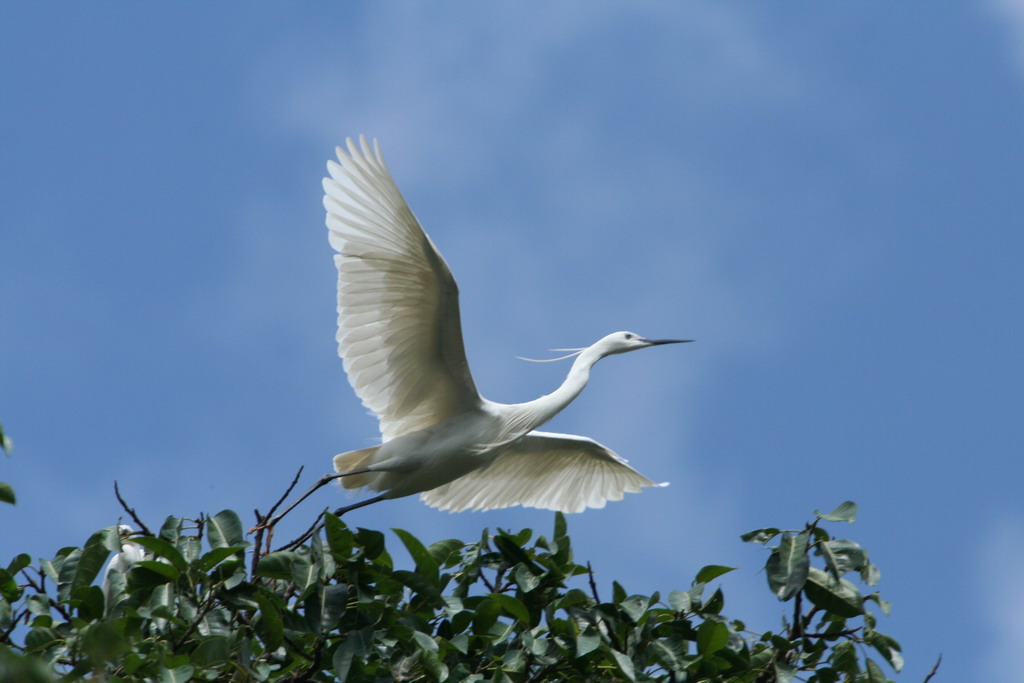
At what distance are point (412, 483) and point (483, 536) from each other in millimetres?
2161

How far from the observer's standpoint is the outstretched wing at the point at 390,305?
6.11 metres

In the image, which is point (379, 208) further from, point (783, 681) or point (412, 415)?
point (783, 681)

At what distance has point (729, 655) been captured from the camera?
444 cm

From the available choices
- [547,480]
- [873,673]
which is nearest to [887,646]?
[873,673]

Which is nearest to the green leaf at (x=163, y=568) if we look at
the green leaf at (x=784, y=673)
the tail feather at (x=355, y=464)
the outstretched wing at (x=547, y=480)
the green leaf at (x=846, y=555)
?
the green leaf at (x=784, y=673)

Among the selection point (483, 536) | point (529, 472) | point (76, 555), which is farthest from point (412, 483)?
point (76, 555)

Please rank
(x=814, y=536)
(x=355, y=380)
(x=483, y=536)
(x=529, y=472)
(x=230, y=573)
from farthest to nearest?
(x=529, y=472) < (x=355, y=380) < (x=483, y=536) < (x=814, y=536) < (x=230, y=573)

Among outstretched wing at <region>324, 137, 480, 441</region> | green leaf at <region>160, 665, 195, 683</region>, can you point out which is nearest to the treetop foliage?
green leaf at <region>160, 665, 195, 683</region>

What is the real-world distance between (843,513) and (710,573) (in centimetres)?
62

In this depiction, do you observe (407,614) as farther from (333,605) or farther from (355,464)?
(355,464)

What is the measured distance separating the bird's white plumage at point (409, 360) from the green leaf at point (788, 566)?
102 inches

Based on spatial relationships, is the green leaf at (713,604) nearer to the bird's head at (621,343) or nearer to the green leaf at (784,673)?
the green leaf at (784,673)

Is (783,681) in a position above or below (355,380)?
below

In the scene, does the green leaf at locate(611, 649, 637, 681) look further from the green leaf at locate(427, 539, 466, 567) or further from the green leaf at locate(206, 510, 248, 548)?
the green leaf at locate(206, 510, 248, 548)
